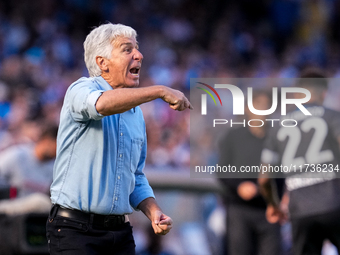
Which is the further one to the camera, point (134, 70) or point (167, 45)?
point (167, 45)

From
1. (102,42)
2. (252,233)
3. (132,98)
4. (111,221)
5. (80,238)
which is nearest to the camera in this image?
(132,98)

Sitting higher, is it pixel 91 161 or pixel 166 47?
pixel 166 47

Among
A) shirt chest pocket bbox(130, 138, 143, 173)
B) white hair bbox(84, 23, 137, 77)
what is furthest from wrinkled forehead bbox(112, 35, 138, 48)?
shirt chest pocket bbox(130, 138, 143, 173)

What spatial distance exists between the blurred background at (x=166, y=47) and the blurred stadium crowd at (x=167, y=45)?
3 centimetres

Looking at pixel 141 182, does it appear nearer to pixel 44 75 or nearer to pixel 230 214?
pixel 230 214

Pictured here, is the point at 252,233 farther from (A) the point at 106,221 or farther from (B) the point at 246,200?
(A) the point at 106,221

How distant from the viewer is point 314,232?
5.07 metres

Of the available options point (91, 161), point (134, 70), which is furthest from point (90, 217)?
point (134, 70)

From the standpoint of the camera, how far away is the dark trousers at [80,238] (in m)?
3.14

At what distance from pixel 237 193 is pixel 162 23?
1024 cm

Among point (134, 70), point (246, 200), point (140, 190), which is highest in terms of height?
point (134, 70)

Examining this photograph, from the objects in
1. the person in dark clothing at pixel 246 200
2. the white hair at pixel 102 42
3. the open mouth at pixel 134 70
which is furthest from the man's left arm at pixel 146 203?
the person in dark clothing at pixel 246 200

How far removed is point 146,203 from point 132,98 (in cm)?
92

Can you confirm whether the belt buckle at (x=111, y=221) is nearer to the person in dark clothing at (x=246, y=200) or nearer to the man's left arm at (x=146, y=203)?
the man's left arm at (x=146, y=203)
